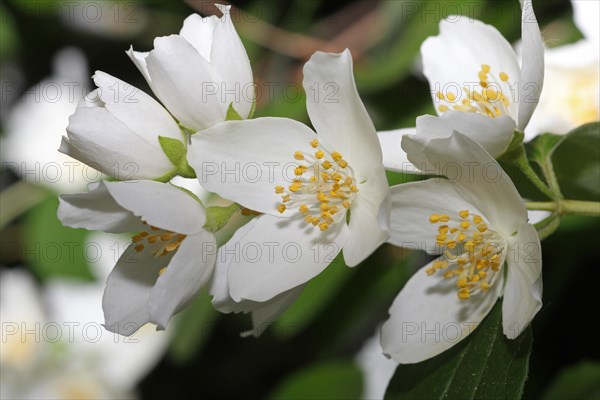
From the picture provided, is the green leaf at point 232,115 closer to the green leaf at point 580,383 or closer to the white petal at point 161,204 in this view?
the white petal at point 161,204

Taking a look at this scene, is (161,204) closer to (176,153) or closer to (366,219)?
(176,153)

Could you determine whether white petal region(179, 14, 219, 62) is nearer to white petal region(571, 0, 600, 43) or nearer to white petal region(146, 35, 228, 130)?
white petal region(146, 35, 228, 130)

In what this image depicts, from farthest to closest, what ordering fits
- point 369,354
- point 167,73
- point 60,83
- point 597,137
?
point 60,83 → point 369,354 → point 597,137 → point 167,73

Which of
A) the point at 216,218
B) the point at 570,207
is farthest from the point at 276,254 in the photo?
the point at 570,207

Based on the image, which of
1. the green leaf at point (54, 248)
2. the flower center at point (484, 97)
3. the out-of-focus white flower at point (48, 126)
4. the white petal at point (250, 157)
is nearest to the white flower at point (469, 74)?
the flower center at point (484, 97)

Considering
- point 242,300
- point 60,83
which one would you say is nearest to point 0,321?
point 60,83

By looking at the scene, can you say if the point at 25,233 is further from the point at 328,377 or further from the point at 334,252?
the point at 334,252

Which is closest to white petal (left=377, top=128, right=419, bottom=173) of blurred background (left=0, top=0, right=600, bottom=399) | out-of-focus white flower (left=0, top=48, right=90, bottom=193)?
blurred background (left=0, top=0, right=600, bottom=399)
